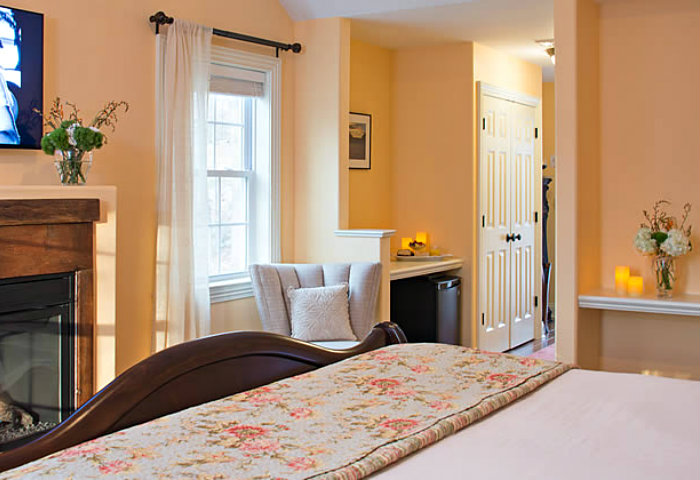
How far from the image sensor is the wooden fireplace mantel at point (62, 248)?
3.06 metres

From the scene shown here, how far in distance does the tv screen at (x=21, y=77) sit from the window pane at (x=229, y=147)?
4.30 feet

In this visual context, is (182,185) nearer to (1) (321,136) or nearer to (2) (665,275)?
(1) (321,136)

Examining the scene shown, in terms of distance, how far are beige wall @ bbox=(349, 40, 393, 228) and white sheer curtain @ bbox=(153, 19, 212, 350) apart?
5.37 feet

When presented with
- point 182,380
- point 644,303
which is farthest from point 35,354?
point 644,303

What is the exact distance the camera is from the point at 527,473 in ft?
4.56

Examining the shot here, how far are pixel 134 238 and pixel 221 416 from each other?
2582 millimetres

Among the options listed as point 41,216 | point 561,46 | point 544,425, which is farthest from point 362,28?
point 544,425

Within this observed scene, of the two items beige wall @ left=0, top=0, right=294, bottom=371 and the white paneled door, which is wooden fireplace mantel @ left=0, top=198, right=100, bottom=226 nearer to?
beige wall @ left=0, top=0, right=294, bottom=371

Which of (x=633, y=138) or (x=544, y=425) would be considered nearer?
(x=544, y=425)

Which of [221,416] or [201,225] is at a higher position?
[201,225]

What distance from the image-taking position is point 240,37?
4.50 meters

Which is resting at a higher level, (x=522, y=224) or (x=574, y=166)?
(x=574, y=166)

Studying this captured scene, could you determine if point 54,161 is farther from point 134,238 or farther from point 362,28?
point 362,28

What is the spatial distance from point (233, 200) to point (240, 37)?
100 centimetres
